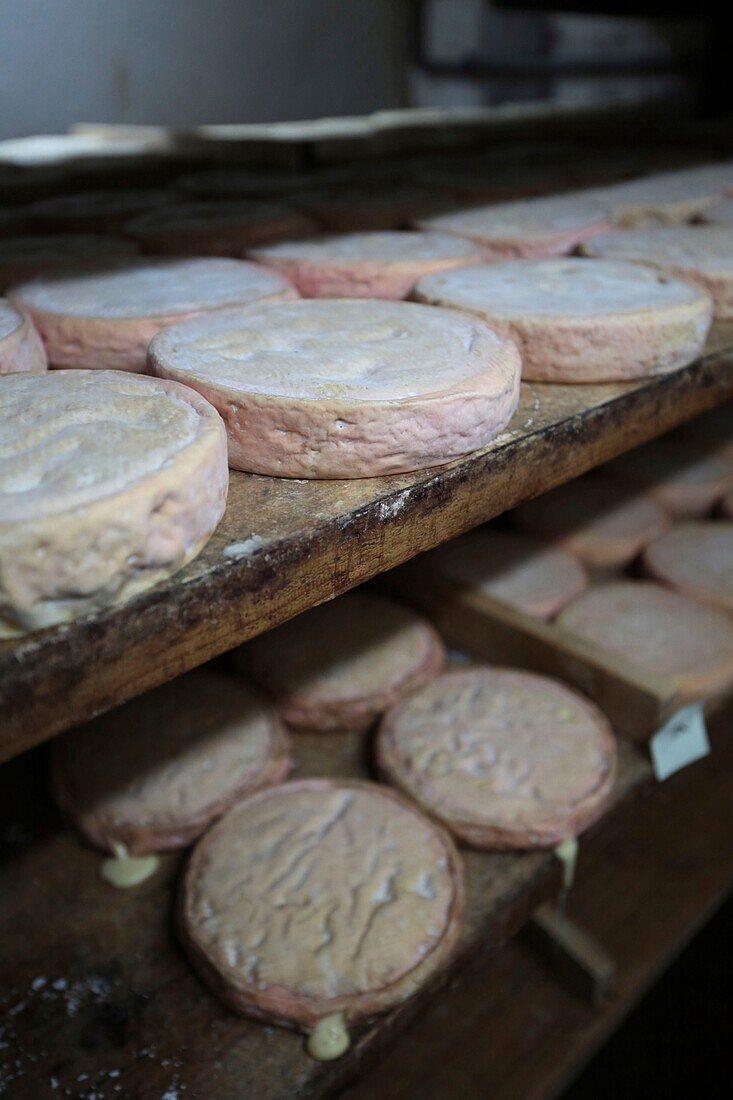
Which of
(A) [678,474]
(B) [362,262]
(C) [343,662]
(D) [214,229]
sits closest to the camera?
(B) [362,262]

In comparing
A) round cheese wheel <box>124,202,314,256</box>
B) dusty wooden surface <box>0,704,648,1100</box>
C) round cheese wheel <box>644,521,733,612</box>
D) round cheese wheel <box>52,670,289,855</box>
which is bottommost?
dusty wooden surface <box>0,704,648,1100</box>

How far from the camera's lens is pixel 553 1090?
1.67 metres

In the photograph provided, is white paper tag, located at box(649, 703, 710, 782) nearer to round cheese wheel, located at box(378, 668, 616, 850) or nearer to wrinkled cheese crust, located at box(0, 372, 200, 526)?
round cheese wheel, located at box(378, 668, 616, 850)

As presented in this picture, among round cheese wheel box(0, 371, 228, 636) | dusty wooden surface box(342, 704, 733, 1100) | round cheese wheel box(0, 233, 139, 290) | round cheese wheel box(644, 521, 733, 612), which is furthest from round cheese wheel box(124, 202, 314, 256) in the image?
dusty wooden surface box(342, 704, 733, 1100)

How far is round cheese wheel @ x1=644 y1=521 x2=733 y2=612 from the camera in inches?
79.4

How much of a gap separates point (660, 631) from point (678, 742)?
334mm

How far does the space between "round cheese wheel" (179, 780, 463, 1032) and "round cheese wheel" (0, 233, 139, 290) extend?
0.97m

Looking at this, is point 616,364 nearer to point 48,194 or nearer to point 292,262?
point 292,262

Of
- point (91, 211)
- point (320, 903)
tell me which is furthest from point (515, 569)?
point (91, 211)

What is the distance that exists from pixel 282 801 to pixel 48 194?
194 cm

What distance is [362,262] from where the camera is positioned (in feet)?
4.58

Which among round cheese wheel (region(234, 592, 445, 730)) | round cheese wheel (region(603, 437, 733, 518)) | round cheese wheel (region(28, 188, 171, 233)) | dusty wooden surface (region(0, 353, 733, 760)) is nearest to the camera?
dusty wooden surface (region(0, 353, 733, 760))

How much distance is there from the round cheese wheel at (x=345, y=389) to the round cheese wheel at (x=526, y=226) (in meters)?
0.64

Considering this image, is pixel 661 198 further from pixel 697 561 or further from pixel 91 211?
pixel 91 211
